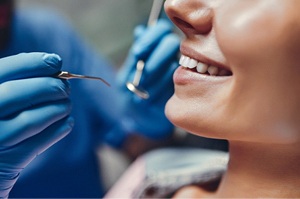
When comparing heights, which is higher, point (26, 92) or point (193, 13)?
point (193, 13)

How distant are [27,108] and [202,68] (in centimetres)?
27

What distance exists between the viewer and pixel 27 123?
26.3 inches

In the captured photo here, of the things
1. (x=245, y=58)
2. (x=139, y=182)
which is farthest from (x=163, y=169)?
(x=245, y=58)

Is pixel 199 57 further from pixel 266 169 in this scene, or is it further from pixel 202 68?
pixel 266 169

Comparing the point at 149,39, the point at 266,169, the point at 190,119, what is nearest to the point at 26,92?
the point at 190,119

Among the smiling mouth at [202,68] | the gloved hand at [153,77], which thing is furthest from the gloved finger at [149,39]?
the smiling mouth at [202,68]

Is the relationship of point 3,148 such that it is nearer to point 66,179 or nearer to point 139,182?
point 139,182

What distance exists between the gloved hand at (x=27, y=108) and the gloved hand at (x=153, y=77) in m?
0.41

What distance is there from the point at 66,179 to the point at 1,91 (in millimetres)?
599

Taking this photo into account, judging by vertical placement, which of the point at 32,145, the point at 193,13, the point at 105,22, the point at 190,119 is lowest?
the point at 105,22

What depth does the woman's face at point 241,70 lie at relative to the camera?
604 mm

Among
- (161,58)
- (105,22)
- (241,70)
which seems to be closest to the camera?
(241,70)

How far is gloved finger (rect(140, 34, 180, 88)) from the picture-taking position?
1084 millimetres

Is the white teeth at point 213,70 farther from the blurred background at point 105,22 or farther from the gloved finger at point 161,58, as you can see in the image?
the blurred background at point 105,22
